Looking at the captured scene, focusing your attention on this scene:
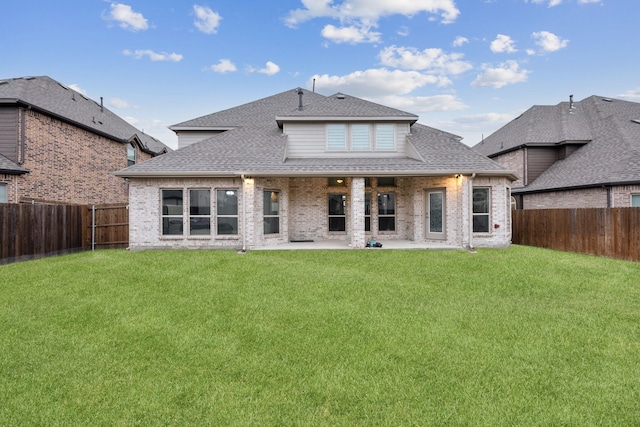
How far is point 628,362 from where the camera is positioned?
389 cm

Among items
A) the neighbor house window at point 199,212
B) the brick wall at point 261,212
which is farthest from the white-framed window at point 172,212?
the neighbor house window at point 199,212

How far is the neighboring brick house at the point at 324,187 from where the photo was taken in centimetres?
1223

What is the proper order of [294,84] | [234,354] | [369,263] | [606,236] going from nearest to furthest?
[234,354] < [369,263] < [606,236] < [294,84]

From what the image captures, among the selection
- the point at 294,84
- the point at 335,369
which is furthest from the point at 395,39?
the point at 335,369

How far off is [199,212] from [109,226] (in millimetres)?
4140

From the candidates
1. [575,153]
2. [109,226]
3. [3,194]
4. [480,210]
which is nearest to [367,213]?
[480,210]

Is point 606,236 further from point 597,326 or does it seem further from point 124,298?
point 124,298

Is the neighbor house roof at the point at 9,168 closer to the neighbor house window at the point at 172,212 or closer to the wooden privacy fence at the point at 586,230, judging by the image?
the neighbor house window at the point at 172,212

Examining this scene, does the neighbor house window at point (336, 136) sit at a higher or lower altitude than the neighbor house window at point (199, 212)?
higher

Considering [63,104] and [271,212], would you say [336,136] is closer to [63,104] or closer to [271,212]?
[271,212]

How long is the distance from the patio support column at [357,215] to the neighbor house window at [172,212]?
666cm

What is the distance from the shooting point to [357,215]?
12281 mm

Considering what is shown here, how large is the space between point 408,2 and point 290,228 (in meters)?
12.3

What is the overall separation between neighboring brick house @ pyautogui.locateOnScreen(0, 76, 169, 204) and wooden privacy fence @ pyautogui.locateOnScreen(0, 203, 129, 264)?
3321 millimetres
